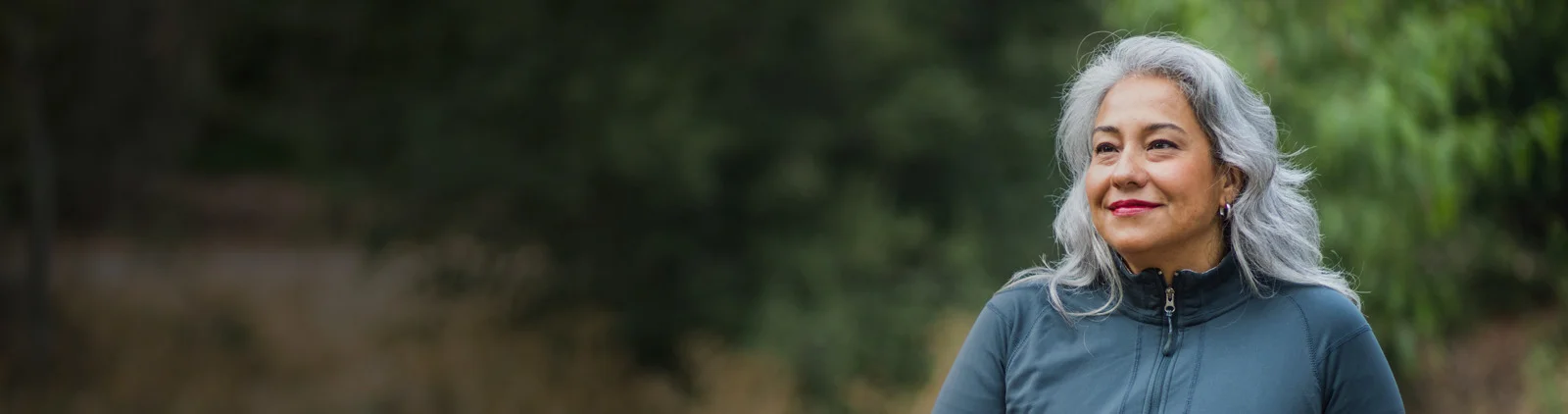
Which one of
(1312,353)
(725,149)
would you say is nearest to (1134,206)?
(1312,353)

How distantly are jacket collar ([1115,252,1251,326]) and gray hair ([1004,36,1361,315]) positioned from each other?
13 millimetres

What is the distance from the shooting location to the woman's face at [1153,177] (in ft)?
Answer: 5.41

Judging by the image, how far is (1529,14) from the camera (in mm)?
4250

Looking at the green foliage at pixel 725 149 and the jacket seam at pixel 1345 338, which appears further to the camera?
the green foliage at pixel 725 149

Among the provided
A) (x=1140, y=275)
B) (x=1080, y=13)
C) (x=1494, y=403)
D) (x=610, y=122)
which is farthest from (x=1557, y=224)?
(x=610, y=122)

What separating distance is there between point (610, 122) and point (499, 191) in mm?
971

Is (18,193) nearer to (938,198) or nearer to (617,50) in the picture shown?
(617,50)

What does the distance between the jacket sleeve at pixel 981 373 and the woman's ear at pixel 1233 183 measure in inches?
12.2

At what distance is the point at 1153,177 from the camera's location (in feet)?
5.38

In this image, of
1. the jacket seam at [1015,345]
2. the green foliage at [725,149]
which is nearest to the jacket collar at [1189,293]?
the jacket seam at [1015,345]

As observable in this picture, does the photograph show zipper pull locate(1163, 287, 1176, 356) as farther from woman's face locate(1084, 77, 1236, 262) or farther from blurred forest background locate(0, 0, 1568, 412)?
blurred forest background locate(0, 0, 1568, 412)

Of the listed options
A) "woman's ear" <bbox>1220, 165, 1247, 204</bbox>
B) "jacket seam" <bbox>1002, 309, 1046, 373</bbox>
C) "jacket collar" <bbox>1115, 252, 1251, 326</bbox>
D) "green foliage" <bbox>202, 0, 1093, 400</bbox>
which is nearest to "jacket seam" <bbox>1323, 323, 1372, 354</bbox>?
"jacket collar" <bbox>1115, 252, 1251, 326</bbox>

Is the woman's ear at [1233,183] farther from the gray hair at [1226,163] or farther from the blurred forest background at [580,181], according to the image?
the blurred forest background at [580,181]

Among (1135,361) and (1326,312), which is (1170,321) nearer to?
(1135,361)
